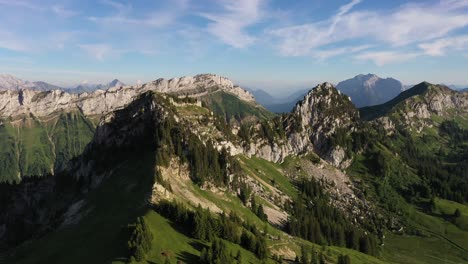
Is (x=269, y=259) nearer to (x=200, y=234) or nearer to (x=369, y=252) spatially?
(x=200, y=234)

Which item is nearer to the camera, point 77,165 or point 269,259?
point 269,259

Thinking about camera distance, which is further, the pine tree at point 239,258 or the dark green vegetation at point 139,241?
the pine tree at point 239,258

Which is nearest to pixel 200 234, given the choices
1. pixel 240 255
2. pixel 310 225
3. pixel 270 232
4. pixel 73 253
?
pixel 240 255

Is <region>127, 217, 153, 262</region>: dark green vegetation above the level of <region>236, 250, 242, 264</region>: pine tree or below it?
above

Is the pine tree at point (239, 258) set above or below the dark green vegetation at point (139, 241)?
below

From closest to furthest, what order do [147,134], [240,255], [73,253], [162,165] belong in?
[73,253]
[240,255]
[162,165]
[147,134]

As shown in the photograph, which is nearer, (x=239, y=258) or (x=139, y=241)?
(x=139, y=241)

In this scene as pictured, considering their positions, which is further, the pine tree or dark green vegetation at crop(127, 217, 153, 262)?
the pine tree

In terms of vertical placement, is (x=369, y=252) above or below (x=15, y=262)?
below

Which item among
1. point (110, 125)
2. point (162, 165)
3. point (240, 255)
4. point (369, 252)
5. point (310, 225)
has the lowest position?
point (369, 252)

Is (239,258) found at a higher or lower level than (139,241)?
lower

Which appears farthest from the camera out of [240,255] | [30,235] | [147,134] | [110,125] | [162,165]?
[110,125]
